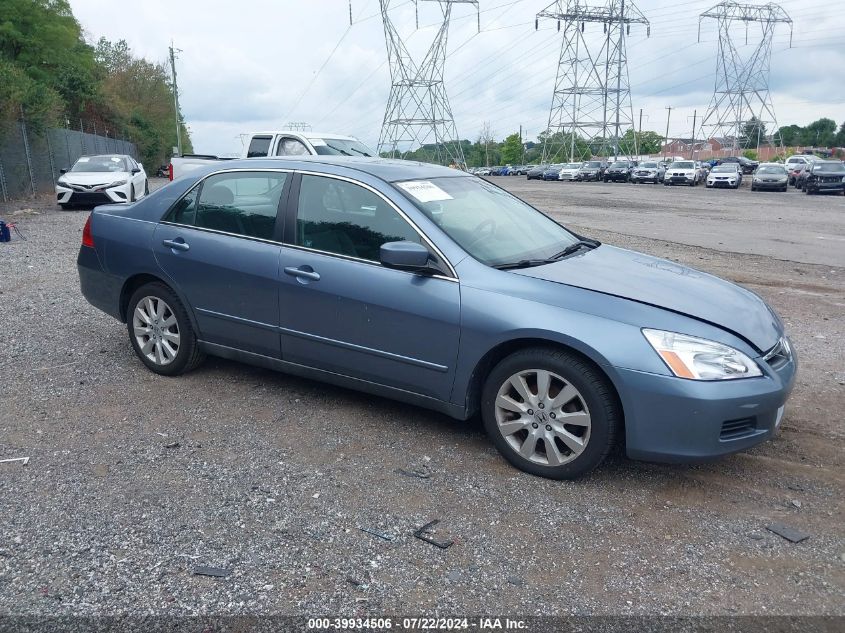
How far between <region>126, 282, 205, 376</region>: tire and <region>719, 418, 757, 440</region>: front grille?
355 cm

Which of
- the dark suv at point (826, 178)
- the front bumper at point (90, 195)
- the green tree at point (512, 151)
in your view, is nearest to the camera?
the front bumper at point (90, 195)

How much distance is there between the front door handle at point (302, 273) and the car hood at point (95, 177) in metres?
17.2

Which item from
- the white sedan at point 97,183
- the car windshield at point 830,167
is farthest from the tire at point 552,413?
the car windshield at point 830,167

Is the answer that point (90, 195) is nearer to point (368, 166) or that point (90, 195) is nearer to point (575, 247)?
point (368, 166)

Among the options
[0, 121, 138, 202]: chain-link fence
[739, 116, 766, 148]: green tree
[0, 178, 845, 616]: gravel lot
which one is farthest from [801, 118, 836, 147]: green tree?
[0, 178, 845, 616]: gravel lot

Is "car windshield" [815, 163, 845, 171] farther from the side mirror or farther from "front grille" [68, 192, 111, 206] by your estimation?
the side mirror

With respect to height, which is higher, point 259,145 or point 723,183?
A: point 259,145

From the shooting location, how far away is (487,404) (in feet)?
13.3

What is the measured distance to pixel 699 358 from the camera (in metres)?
3.64

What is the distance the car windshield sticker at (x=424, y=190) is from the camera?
15.1 ft

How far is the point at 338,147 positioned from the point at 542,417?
11596 millimetres

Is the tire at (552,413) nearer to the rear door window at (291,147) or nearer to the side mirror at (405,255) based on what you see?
the side mirror at (405,255)

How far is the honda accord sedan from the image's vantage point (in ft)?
12.1

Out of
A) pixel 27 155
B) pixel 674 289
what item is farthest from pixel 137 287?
pixel 27 155
